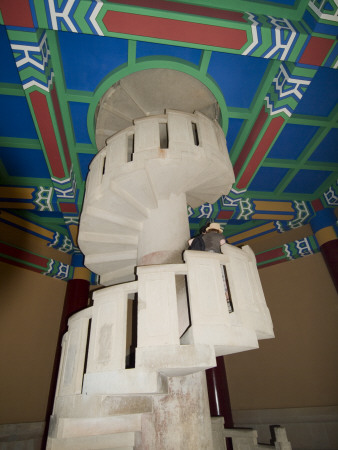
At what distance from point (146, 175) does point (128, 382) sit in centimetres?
225

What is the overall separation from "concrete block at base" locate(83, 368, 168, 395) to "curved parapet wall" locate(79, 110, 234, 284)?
2028 mm

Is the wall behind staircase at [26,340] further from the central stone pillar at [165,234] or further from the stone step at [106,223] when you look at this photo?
the central stone pillar at [165,234]

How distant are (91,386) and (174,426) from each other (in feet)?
2.76

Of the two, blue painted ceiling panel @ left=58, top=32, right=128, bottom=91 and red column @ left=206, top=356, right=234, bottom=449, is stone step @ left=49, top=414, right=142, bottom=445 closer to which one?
red column @ left=206, top=356, right=234, bottom=449

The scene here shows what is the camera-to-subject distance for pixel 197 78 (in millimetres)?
3861

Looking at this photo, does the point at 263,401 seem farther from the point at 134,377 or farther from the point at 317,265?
the point at 134,377

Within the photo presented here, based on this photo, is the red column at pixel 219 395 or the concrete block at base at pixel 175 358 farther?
the red column at pixel 219 395

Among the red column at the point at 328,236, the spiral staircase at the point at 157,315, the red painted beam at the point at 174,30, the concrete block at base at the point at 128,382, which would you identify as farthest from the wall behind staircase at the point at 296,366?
the red painted beam at the point at 174,30

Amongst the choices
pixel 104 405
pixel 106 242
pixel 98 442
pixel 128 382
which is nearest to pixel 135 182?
pixel 106 242

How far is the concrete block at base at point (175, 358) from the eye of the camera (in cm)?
227

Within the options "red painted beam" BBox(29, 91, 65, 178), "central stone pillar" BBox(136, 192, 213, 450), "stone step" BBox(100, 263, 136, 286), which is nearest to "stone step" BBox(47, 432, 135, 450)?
"central stone pillar" BBox(136, 192, 213, 450)

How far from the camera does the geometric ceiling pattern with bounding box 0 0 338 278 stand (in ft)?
9.77

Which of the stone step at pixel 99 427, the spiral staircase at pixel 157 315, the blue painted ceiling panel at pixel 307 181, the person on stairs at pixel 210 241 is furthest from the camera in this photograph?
the blue painted ceiling panel at pixel 307 181

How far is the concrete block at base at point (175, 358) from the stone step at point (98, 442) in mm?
833
